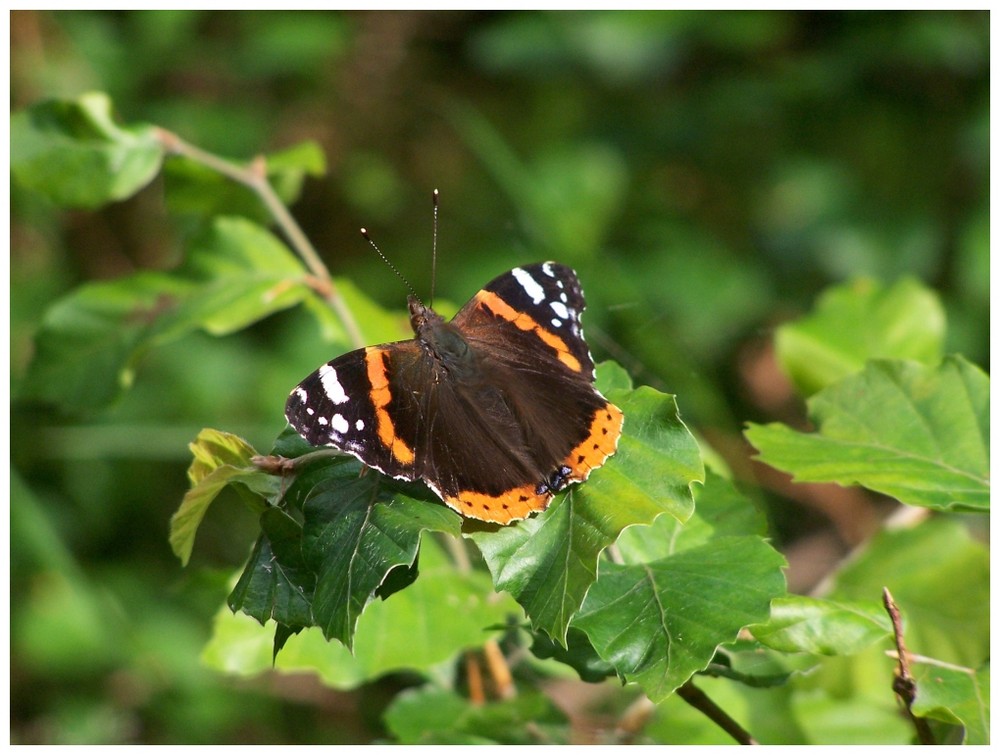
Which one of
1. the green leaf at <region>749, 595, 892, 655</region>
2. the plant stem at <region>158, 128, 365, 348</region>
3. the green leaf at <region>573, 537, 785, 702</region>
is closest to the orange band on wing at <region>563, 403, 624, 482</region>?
the green leaf at <region>573, 537, 785, 702</region>

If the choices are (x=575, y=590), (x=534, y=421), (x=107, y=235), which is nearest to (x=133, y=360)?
(x=534, y=421)

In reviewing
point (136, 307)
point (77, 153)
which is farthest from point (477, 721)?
point (77, 153)

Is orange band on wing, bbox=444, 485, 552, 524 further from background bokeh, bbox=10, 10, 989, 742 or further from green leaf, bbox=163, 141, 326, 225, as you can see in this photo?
background bokeh, bbox=10, 10, 989, 742

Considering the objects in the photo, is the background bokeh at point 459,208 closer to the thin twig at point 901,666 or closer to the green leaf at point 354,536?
the green leaf at point 354,536

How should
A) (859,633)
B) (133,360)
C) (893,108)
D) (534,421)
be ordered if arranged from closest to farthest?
(859,633)
(534,421)
(133,360)
(893,108)

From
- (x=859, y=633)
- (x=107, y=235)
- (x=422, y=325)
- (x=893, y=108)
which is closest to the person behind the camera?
(x=859, y=633)

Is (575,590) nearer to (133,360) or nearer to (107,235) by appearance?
(133,360)

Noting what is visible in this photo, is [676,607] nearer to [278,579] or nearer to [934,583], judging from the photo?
[278,579]
